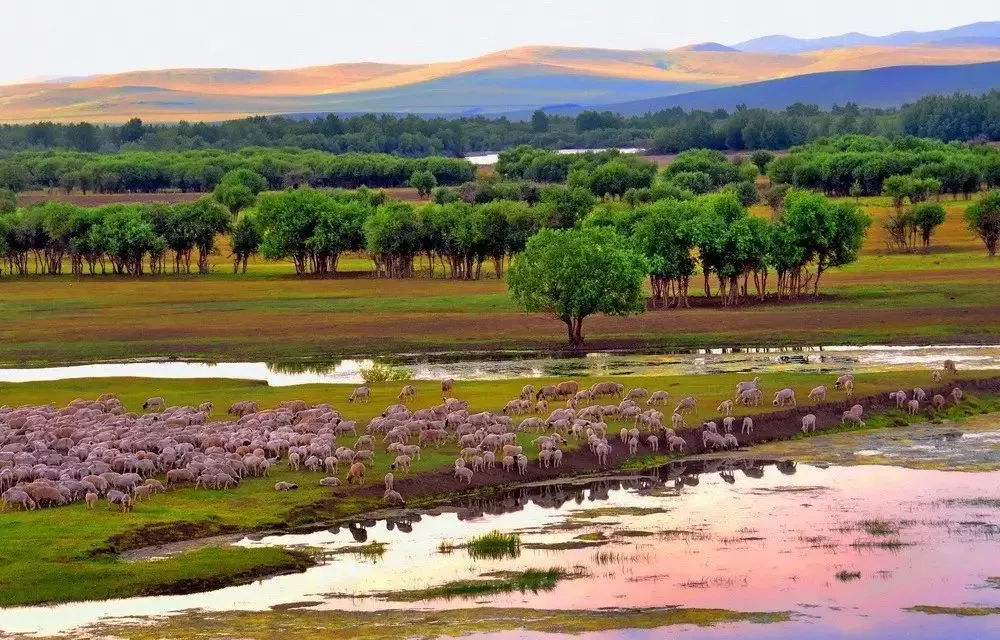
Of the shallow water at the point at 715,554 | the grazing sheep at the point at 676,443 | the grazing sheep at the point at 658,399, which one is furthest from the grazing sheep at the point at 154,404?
the grazing sheep at the point at 676,443

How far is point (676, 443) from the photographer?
5188 centimetres

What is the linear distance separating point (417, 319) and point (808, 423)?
4243cm

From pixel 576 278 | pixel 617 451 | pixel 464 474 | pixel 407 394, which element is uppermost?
pixel 576 278

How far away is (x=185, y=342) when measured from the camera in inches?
3435

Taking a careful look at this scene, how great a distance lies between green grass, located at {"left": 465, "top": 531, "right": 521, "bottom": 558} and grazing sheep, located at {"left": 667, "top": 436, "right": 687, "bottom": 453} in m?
12.5

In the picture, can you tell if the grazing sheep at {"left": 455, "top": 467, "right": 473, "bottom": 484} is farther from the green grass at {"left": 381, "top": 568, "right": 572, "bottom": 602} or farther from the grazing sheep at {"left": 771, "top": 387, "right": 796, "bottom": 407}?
the grazing sheep at {"left": 771, "top": 387, "right": 796, "bottom": 407}

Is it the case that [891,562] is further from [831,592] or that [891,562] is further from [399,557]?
[399,557]

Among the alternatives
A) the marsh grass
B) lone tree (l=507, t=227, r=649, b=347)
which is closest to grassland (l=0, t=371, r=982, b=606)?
the marsh grass

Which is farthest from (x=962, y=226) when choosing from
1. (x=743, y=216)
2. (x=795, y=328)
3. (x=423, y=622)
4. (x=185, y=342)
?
(x=423, y=622)

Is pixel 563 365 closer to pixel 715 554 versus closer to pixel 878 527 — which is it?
pixel 878 527

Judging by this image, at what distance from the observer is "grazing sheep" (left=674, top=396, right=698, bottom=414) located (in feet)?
181

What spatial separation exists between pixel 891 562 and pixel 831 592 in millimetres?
3078

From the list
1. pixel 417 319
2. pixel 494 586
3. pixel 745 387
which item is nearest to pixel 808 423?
pixel 745 387

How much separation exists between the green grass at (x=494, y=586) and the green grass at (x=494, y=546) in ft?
6.05
